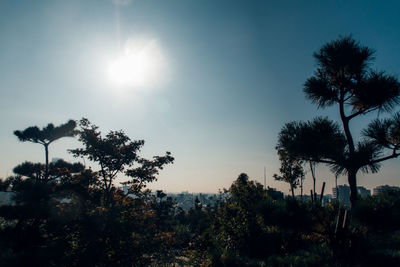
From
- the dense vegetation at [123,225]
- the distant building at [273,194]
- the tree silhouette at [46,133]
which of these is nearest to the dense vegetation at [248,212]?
the dense vegetation at [123,225]

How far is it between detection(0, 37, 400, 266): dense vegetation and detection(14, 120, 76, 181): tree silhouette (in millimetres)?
1803

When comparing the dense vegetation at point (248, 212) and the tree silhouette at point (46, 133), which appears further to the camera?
the tree silhouette at point (46, 133)

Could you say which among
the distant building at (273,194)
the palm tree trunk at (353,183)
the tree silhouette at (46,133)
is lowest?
the distant building at (273,194)

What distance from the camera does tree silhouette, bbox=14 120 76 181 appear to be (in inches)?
428

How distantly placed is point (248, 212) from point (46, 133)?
11.6m

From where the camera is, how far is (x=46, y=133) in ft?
36.4

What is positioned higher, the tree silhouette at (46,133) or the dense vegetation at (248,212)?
the tree silhouette at (46,133)

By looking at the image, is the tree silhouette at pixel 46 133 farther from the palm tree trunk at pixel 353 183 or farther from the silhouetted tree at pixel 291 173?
the silhouetted tree at pixel 291 173

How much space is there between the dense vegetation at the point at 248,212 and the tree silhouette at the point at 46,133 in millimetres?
1803

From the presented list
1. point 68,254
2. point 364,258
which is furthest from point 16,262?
point 364,258

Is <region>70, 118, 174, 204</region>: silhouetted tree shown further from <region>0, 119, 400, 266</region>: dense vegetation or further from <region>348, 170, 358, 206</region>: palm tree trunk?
<region>348, 170, 358, 206</region>: palm tree trunk

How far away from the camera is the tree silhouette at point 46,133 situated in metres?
10.9

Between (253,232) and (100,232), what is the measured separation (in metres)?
6.69

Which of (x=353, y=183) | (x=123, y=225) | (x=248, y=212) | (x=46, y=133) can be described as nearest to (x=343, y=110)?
(x=353, y=183)
